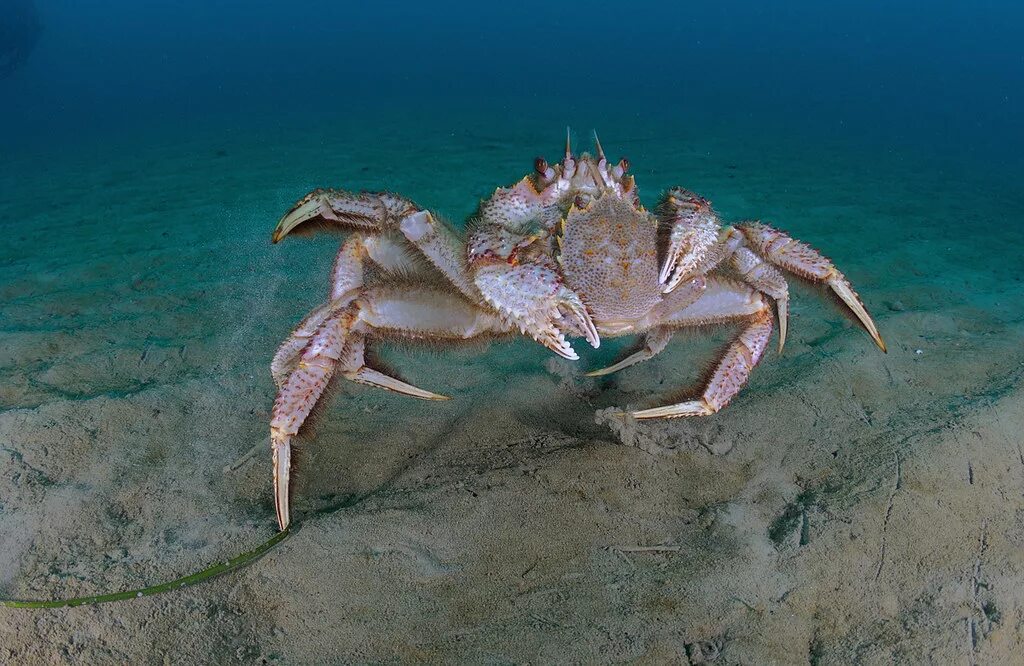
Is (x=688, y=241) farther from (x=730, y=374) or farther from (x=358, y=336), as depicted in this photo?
(x=358, y=336)

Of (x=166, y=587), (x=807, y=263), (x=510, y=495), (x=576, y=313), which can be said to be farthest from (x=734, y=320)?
(x=166, y=587)

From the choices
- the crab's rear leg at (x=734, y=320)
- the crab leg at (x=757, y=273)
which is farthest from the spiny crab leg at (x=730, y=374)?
the crab leg at (x=757, y=273)

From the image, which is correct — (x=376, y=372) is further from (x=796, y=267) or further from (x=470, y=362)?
(x=796, y=267)

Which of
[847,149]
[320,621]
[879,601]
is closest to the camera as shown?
[320,621]

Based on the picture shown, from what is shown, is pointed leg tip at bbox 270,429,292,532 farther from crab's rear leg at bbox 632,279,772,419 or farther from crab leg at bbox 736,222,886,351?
crab leg at bbox 736,222,886,351

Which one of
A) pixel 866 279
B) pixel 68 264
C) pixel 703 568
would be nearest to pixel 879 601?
pixel 703 568

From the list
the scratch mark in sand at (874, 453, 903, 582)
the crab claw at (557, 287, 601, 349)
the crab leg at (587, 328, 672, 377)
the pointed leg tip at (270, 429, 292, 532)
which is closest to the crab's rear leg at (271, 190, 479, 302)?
the crab claw at (557, 287, 601, 349)
